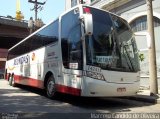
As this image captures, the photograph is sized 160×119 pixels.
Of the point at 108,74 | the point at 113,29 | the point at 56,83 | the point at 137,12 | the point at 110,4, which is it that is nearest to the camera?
the point at 108,74

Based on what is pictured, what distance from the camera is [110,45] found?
1052cm

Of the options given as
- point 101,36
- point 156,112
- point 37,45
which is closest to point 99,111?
point 156,112

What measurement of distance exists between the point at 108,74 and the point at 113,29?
162 cm

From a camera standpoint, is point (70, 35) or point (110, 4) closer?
point (70, 35)

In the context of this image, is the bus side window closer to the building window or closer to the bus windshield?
the bus windshield

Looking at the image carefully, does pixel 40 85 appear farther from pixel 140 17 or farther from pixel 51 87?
pixel 140 17

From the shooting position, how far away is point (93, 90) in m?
9.91

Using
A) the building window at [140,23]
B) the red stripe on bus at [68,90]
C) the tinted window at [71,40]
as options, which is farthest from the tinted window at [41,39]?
the building window at [140,23]

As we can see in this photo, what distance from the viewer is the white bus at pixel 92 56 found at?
1001 centimetres

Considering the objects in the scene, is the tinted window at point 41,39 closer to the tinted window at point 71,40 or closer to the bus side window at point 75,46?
the tinted window at point 71,40

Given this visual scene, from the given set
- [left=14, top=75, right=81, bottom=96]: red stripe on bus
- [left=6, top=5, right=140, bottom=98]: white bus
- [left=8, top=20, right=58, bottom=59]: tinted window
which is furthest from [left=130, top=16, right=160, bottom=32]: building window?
[left=6, top=5, right=140, bottom=98]: white bus

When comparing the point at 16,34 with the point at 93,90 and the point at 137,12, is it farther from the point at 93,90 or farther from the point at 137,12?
the point at 93,90

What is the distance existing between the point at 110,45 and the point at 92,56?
820 millimetres

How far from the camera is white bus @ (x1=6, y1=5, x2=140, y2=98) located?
32.8ft
